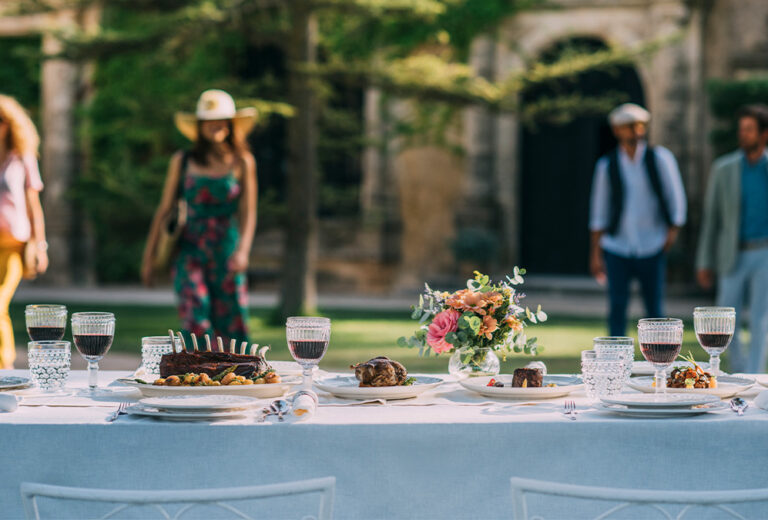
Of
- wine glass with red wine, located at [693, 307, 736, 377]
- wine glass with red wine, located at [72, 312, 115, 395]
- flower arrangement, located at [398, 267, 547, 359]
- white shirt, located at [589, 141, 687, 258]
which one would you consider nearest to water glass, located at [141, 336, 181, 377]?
wine glass with red wine, located at [72, 312, 115, 395]

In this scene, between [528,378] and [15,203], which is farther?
[15,203]

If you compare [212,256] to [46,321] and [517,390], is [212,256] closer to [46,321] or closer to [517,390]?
[46,321]

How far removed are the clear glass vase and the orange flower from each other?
0.22 ft

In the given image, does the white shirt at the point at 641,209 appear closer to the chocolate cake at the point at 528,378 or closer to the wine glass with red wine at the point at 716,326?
the wine glass with red wine at the point at 716,326

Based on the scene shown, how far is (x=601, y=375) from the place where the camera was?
8.45 feet

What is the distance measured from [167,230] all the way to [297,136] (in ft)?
19.5

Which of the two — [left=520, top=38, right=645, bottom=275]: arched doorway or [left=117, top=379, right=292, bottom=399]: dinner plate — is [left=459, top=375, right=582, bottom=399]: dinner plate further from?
[left=520, top=38, right=645, bottom=275]: arched doorway

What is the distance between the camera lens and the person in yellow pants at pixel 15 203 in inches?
219

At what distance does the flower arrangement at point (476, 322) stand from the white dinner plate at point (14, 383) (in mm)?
937

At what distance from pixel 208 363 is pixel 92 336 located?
0.31 metres

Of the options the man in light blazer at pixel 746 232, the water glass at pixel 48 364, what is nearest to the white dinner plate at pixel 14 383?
the water glass at pixel 48 364

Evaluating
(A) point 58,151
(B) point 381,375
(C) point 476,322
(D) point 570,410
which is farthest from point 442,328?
(A) point 58,151

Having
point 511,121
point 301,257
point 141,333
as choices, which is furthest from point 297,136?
point 511,121

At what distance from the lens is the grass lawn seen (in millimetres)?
8414
